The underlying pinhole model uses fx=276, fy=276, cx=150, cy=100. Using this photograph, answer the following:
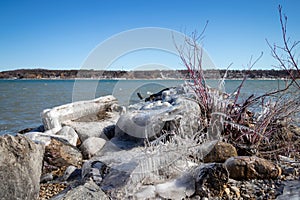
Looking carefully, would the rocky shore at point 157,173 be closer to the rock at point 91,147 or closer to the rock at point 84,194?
the rock at point 84,194

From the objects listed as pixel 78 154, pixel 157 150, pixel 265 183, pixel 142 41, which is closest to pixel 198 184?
pixel 157 150

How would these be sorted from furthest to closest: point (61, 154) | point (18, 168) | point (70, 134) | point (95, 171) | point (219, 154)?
1. point (70, 134)
2. point (61, 154)
3. point (219, 154)
4. point (95, 171)
5. point (18, 168)

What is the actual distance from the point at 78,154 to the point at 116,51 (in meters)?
1.90

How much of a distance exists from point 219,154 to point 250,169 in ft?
1.48

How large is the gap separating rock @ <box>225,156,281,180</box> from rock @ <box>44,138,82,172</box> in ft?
6.75

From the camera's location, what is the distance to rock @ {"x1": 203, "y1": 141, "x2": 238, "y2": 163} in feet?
10.0

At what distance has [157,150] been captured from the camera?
8.95 ft

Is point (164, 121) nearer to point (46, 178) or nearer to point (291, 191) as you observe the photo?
point (46, 178)

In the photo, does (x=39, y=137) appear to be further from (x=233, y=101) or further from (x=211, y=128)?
(x=233, y=101)

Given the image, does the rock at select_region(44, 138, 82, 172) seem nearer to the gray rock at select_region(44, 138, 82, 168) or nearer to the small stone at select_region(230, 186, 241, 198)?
the gray rock at select_region(44, 138, 82, 168)

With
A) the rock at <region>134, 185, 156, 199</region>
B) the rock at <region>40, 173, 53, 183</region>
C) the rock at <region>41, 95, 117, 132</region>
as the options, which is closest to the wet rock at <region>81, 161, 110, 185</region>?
the rock at <region>134, 185, 156, 199</region>

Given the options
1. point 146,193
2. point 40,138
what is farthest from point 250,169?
point 40,138

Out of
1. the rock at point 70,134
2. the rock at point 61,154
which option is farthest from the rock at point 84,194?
the rock at point 70,134

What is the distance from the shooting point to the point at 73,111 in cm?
577
